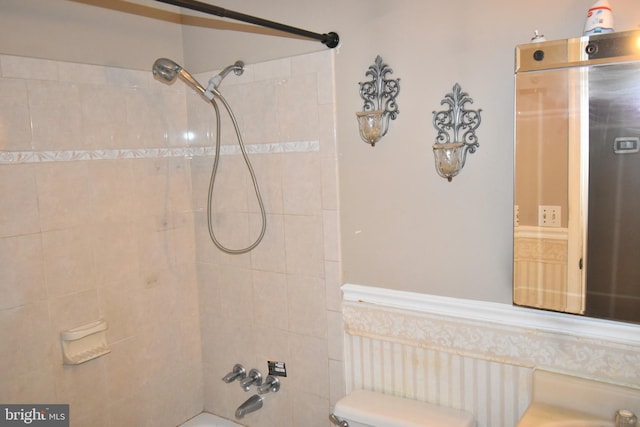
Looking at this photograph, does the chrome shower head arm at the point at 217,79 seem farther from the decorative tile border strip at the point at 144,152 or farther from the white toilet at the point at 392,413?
the white toilet at the point at 392,413

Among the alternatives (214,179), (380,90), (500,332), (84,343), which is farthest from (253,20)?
(84,343)

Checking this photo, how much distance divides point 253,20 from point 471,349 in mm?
1375

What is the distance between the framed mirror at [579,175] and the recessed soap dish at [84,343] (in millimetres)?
1686

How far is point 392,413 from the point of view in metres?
1.83

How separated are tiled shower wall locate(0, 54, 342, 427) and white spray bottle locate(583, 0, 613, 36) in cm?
93

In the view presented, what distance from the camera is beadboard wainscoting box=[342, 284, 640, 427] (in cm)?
158

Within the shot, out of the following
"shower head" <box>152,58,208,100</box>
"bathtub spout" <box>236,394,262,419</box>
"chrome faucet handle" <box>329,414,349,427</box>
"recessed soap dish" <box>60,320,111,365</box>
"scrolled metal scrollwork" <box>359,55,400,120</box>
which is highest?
"shower head" <box>152,58,208,100</box>

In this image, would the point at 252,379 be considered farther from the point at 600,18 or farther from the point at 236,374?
the point at 600,18

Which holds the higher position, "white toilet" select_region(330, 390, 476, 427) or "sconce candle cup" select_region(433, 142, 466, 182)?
"sconce candle cup" select_region(433, 142, 466, 182)

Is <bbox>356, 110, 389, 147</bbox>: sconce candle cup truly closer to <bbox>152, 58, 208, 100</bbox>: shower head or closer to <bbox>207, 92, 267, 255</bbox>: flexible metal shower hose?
<bbox>207, 92, 267, 255</bbox>: flexible metal shower hose

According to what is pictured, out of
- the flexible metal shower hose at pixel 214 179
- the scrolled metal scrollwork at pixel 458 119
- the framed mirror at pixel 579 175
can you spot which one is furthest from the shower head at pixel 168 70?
the framed mirror at pixel 579 175

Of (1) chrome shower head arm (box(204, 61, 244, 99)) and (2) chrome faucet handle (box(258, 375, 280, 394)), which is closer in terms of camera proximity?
(1) chrome shower head arm (box(204, 61, 244, 99))

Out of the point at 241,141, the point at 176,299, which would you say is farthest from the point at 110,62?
the point at 176,299
